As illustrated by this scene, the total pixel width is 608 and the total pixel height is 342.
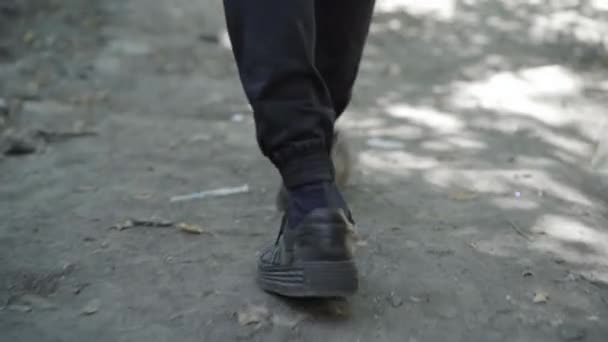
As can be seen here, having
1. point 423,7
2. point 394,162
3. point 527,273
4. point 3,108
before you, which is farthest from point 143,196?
point 423,7

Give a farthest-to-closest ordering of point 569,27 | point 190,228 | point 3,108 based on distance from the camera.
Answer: point 569,27 < point 3,108 < point 190,228

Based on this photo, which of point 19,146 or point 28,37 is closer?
point 19,146

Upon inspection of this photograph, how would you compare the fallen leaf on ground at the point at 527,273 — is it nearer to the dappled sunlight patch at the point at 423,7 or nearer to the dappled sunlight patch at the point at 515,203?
the dappled sunlight patch at the point at 515,203

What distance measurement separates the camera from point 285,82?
1.29 metres

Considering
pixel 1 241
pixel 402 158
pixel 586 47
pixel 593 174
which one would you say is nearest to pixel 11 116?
pixel 1 241

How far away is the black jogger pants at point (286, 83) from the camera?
1261 mm

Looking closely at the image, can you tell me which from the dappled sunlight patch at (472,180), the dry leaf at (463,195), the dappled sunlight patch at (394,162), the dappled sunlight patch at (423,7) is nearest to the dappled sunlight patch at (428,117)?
the dappled sunlight patch at (394,162)

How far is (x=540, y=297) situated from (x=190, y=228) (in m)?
0.84

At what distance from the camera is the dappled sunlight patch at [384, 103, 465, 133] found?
294 cm

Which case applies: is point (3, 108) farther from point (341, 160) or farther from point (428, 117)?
point (428, 117)

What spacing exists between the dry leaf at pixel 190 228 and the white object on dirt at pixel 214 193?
9.2 inches

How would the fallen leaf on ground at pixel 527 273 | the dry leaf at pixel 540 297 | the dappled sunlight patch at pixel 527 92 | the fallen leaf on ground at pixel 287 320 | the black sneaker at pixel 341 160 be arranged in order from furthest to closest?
1. the dappled sunlight patch at pixel 527 92
2. the black sneaker at pixel 341 160
3. the fallen leaf on ground at pixel 527 273
4. the dry leaf at pixel 540 297
5. the fallen leaf on ground at pixel 287 320

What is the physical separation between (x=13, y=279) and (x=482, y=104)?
7.37ft

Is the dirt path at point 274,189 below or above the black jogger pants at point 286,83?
below
